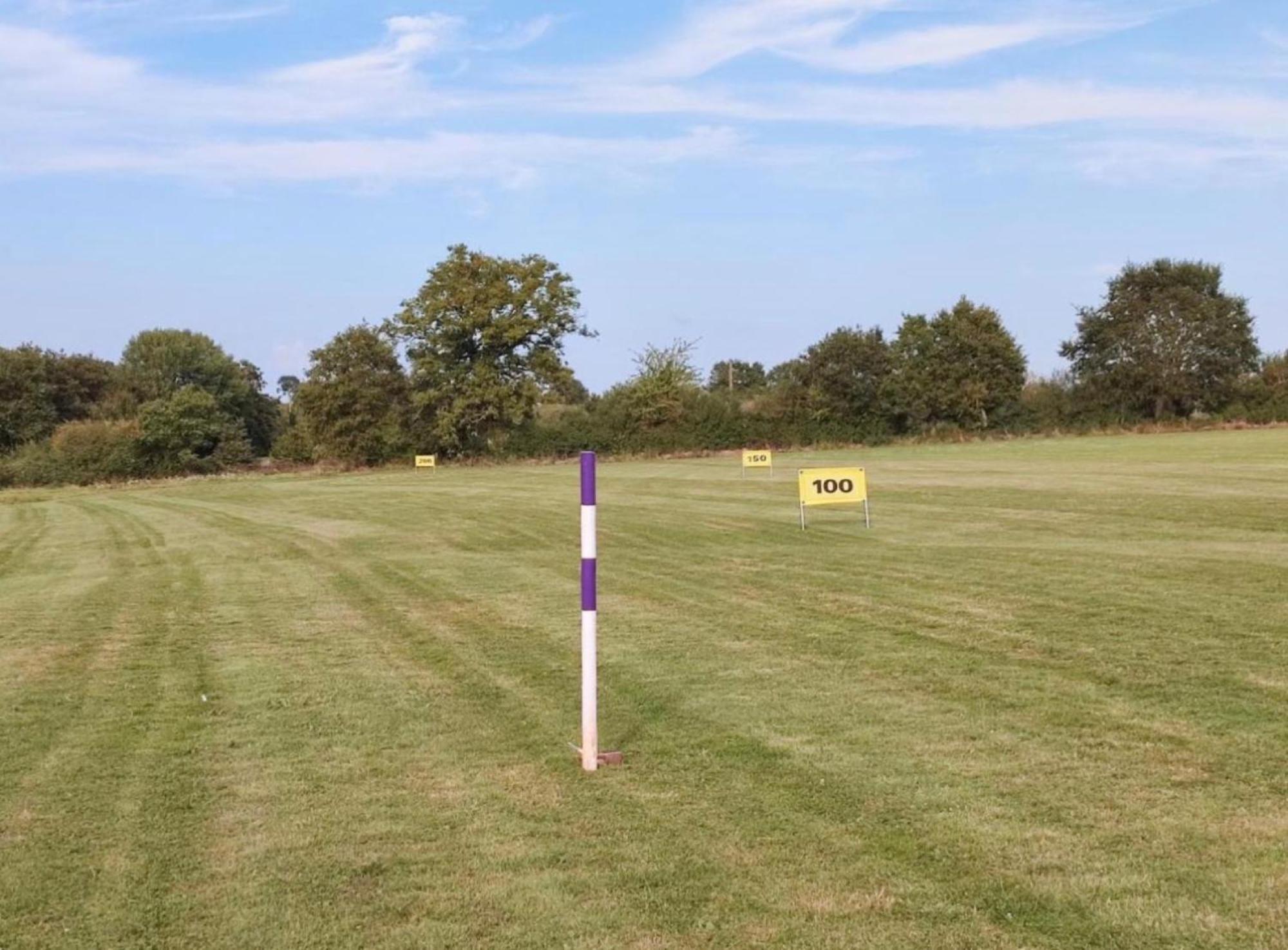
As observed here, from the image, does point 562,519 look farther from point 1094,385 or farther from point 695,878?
point 1094,385

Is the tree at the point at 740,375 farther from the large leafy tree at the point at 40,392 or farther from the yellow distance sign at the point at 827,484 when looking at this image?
the yellow distance sign at the point at 827,484

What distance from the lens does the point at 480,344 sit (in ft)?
238

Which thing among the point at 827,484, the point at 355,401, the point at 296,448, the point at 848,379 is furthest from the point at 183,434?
the point at 827,484

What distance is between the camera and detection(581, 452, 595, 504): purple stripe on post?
6.30 meters

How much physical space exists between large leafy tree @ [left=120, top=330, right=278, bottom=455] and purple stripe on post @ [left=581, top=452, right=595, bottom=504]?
314 feet

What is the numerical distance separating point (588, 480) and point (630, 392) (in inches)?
2890

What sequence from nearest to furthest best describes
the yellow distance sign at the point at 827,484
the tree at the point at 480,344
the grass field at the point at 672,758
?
the grass field at the point at 672,758
the yellow distance sign at the point at 827,484
the tree at the point at 480,344

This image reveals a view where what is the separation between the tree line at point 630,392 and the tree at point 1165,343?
0.39ft

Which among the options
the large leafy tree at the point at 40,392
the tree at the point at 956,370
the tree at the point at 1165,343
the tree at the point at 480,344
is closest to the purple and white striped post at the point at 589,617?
the tree at the point at 480,344

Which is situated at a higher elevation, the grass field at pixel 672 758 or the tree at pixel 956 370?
the tree at pixel 956 370

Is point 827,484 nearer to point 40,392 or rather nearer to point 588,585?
point 588,585

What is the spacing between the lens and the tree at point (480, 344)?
7138cm

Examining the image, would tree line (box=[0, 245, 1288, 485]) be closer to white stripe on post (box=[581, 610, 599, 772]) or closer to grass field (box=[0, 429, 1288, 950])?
grass field (box=[0, 429, 1288, 950])

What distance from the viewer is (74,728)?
23.5 feet
